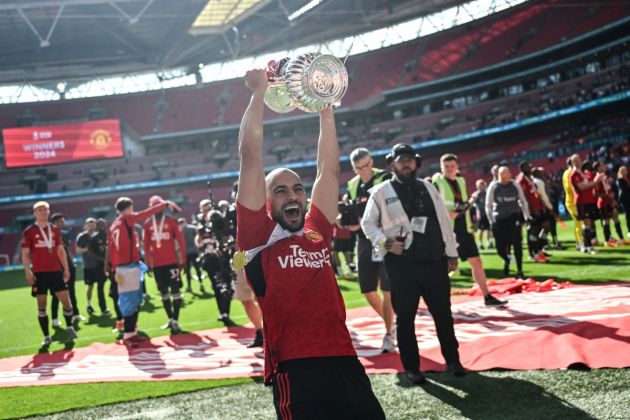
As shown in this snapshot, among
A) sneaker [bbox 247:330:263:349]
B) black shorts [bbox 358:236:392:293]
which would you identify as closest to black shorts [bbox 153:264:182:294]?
sneaker [bbox 247:330:263:349]

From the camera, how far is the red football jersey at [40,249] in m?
9.62

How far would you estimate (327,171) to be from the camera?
3359 millimetres

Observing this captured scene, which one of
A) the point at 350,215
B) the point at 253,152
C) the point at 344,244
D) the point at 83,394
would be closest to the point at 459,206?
the point at 350,215

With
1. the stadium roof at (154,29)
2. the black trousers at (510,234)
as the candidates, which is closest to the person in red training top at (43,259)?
the black trousers at (510,234)

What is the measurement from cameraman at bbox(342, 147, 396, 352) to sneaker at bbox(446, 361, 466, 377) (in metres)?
1.34

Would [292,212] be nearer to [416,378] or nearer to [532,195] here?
[416,378]

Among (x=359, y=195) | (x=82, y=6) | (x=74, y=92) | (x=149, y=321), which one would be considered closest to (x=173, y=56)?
(x=82, y=6)

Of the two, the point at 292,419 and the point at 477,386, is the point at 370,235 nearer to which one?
the point at 477,386

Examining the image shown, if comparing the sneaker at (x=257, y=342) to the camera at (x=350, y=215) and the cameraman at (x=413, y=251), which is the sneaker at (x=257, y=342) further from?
the cameraman at (x=413, y=251)

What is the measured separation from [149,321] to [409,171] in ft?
25.5

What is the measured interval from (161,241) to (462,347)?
510 cm

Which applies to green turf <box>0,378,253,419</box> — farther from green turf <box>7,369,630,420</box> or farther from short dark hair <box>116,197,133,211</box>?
short dark hair <box>116,197,133,211</box>

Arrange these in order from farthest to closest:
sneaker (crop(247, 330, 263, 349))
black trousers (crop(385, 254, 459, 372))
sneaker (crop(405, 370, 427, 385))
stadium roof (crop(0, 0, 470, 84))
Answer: stadium roof (crop(0, 0, 470, 84)) → sneaker (crop(247, 330, 263, 349)) → black trousers (crop(385, 254, 459, 372)) → sneaker (crop(405, 370, 427, 385))

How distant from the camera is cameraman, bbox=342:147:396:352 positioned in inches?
265
